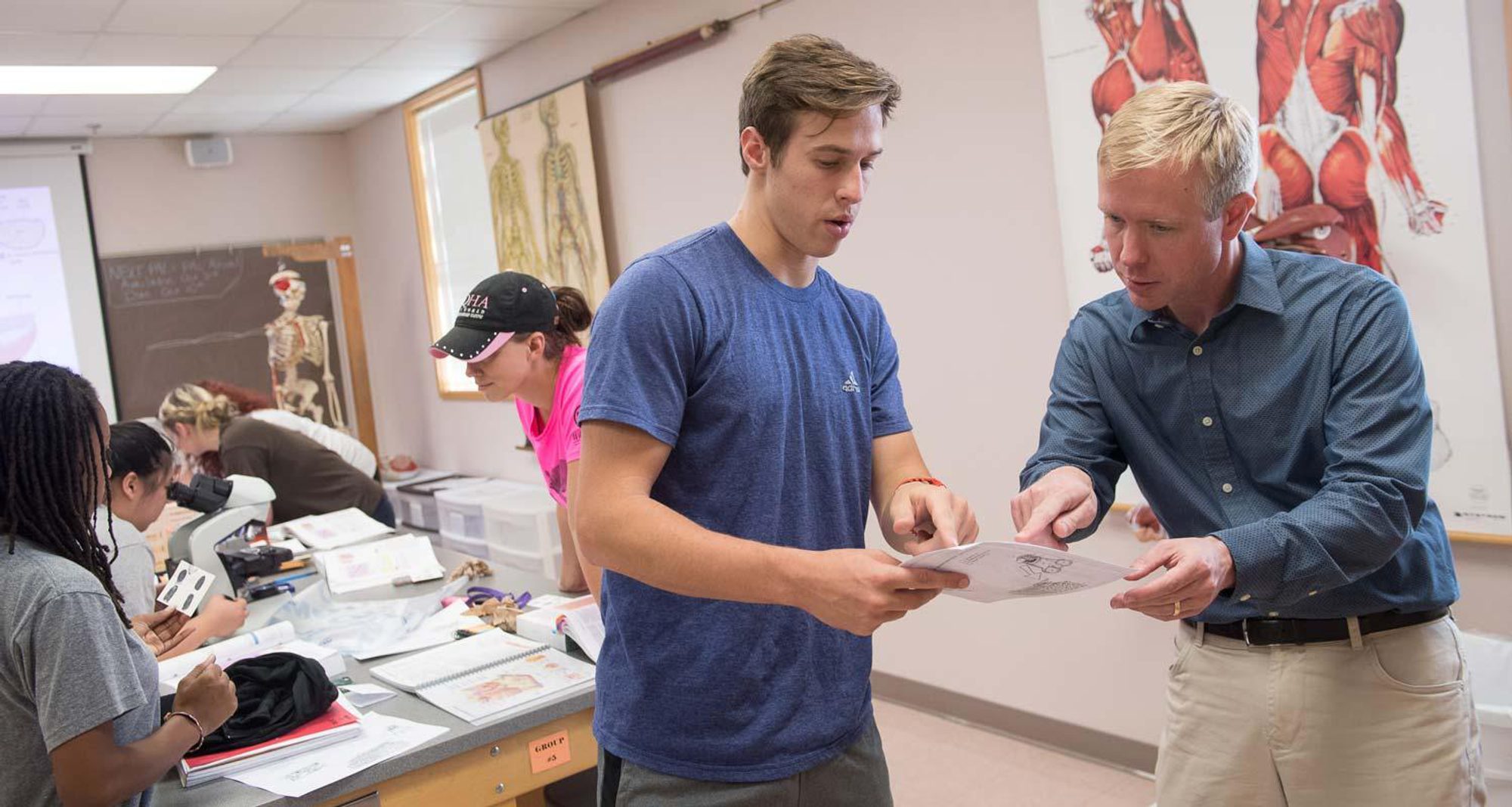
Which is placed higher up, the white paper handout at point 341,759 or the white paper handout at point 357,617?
the white paper handout at point 357,617

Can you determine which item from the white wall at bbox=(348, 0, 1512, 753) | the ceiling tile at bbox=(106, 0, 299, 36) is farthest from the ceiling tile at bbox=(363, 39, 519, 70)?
the white wall at bbox=(348, 0, 1512, 753)

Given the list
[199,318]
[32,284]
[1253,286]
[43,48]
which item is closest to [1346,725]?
[1253,286]

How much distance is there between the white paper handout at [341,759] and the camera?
191cm

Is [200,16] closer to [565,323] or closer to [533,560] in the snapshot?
[533,560]

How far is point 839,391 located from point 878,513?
0.69 ft

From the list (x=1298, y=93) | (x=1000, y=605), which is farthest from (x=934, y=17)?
(x=1000, y=605)

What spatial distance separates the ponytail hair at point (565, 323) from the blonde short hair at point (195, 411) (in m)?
2.24

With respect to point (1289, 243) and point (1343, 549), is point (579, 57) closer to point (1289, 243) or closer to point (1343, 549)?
point (1289, 243)

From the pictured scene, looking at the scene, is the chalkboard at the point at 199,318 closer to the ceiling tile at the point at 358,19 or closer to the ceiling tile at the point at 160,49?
the ceiling tile at the point at 160,49

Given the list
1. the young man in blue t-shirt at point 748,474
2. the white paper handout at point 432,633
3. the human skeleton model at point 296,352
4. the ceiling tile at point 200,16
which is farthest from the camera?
the human skeleton model at point 296,352

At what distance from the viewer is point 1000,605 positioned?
3721mm

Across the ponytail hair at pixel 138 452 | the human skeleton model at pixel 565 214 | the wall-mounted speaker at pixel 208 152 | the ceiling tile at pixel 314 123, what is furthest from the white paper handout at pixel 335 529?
the wall-mounted speaker at pixel 208 152

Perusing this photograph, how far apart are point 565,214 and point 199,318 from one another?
3.05m

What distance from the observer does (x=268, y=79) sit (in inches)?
228
